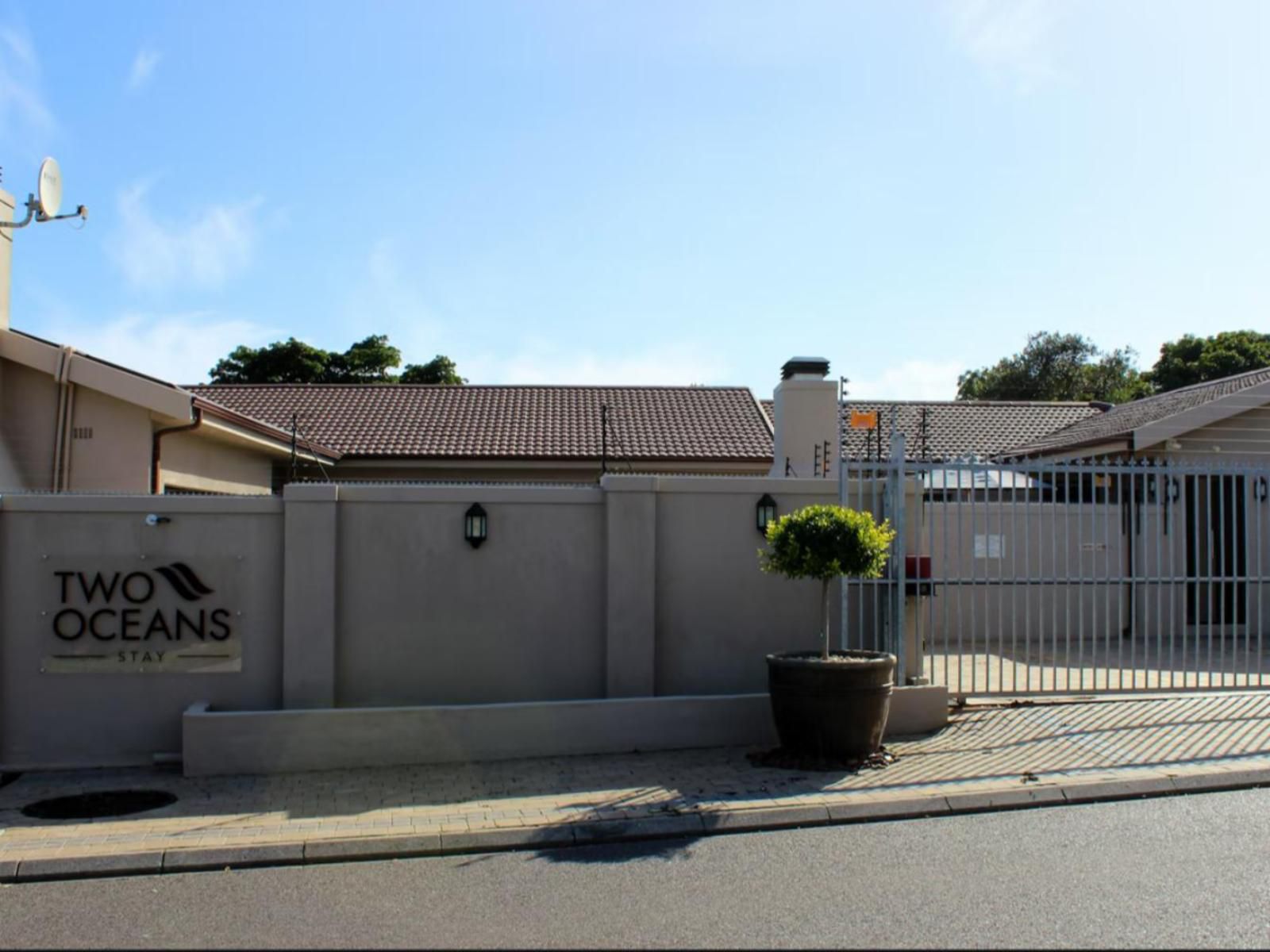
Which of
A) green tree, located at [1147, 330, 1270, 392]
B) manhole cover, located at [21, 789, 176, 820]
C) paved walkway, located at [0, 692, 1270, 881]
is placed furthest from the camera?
green tree, located at [1147, 330, 1270, 392]

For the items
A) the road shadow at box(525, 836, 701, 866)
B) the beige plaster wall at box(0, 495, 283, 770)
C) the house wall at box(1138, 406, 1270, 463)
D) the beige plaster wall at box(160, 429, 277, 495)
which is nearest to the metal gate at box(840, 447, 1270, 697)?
the house wall at box(1138, 406, 1270, 463)

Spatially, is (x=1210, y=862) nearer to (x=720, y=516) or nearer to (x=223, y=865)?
(x=720, y=516)

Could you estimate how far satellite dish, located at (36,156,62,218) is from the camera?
12047 mm

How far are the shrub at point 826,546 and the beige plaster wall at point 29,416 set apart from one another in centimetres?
851

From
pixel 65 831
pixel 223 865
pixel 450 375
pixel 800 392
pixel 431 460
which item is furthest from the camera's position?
pixel 450 375

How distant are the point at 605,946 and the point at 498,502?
5.19 metres

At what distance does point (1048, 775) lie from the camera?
827 cm

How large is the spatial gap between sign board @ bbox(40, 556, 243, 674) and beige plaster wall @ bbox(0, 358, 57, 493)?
4.09 metres

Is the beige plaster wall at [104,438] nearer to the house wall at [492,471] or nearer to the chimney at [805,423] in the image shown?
the chimney at [805,423]

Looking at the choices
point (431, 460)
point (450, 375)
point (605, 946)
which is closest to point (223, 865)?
point (605, 946)

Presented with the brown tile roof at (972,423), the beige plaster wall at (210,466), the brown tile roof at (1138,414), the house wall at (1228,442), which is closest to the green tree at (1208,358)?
the brown tile roof at (972,423)

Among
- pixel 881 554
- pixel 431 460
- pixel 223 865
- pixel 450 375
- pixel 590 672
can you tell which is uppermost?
pixel 450 375

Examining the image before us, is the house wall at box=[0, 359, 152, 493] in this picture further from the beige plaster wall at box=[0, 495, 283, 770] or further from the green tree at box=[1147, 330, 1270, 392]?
the green tree at box=[1147, 330, 1270, 392]

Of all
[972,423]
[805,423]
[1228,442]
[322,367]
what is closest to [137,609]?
[805,423]
